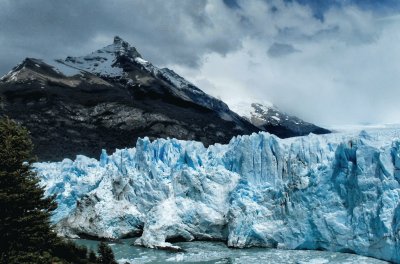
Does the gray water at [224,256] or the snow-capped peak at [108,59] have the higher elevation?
the snow-capped peak at [108,59]

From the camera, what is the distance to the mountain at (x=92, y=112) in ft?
268

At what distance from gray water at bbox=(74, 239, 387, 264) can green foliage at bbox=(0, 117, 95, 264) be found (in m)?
8.29

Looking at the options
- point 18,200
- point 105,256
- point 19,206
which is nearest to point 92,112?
point 105,256

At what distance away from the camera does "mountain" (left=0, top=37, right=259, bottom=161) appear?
81812 mm

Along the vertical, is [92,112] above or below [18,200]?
above

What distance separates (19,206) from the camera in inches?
412

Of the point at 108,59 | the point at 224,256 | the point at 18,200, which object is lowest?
the point at 224,256

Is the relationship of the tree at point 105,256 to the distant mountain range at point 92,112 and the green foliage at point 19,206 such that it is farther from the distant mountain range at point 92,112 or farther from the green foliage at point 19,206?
the distant mountain range at point 92,112

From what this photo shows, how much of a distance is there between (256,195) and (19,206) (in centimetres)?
1304

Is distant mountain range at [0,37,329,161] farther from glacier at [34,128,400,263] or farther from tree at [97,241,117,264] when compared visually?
tree at [97,241,117,264]

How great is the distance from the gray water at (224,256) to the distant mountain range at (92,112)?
5534cm

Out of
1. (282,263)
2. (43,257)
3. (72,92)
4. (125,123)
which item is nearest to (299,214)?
(282,263)

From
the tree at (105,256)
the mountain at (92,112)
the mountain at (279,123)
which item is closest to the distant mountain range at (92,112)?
the mountain at (92,112)

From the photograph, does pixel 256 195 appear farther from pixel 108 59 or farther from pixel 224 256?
pixel 108 59
